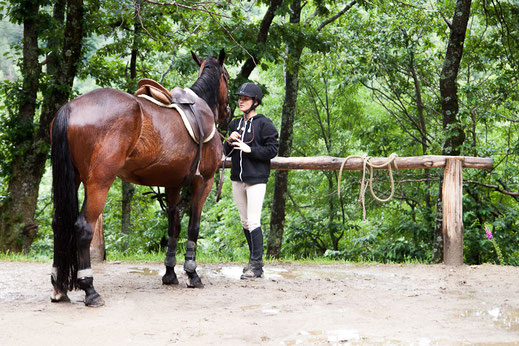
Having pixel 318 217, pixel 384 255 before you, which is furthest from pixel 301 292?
pixel 318 217

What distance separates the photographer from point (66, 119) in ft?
13.1

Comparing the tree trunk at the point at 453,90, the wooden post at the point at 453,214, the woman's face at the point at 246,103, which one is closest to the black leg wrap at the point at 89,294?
the woman's face at the point at 246,103

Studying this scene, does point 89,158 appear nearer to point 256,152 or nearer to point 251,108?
point 256,152

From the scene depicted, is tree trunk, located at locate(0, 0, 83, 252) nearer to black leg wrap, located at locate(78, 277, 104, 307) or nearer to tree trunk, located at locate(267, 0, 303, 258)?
tree trunk, located at locate(267, 0, 303, 258)

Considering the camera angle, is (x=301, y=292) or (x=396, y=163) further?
(x=396, y=163)

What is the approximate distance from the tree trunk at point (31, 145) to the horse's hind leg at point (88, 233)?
5200mm

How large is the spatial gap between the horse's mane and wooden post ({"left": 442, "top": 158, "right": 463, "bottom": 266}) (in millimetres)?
3220

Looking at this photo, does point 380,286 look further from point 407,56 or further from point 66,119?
point 407,56

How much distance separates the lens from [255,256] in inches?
222

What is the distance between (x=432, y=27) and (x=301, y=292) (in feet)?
25.3

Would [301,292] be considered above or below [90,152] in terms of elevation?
below

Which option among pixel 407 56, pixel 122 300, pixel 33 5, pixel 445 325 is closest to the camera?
pixel 445 325

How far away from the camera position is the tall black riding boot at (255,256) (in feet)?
18.3

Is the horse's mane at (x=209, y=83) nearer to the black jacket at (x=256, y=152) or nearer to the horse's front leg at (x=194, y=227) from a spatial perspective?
the black jacket at (x=256, y=152)
